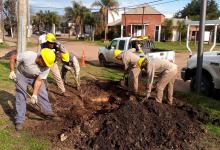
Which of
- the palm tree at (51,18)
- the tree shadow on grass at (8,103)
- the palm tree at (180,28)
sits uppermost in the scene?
the palm tree at (51,18)

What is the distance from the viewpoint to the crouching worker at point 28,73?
5.89 m

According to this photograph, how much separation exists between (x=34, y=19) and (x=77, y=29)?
3385 cm

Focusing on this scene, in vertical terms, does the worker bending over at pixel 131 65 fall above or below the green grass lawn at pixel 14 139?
above

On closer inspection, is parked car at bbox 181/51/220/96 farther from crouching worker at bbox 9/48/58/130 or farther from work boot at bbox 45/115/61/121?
crouching worker at bbox 9/48/58/130

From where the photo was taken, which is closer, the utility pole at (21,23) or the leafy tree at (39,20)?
the utility pole at (21,23)

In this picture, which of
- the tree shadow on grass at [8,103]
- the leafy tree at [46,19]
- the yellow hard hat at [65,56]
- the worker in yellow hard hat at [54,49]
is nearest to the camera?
the tree shadow on grass at [8,103]

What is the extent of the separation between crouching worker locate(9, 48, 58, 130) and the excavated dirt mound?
52 centimetres

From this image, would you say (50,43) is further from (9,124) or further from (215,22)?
(215,22)

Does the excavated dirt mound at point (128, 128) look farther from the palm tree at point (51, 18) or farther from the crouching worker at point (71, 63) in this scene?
the palm tree at point (51, 18)

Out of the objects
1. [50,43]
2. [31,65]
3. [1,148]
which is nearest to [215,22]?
[50,43]

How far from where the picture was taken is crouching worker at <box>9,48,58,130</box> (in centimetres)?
589

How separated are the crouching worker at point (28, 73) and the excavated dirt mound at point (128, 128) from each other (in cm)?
52

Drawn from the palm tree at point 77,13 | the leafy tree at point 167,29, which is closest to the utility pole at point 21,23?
the leafy tree at point 167,29

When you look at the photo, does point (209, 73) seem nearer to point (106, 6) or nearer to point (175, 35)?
point (106, 6)
